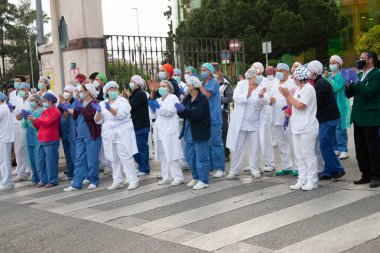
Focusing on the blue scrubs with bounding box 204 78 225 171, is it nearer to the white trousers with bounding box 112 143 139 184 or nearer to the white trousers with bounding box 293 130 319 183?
the white trousers with bounding box 112 143 139 184

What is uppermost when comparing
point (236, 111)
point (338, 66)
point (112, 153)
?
point (338, 66)

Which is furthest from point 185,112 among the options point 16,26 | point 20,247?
point 16,26

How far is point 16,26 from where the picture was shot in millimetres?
68000

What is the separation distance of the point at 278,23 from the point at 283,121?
30420 millimetres

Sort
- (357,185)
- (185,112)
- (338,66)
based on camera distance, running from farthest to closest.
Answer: (338,66), (185,112), (357,185)

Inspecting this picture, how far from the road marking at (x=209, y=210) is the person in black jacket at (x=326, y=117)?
0.79 m

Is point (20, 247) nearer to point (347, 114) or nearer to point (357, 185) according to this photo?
point (357, 185)

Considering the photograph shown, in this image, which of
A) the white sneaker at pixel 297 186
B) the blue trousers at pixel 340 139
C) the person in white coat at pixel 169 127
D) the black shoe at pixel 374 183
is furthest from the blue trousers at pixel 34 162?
the black shoe at pixel 374 183

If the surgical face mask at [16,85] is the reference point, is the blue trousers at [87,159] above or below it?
below

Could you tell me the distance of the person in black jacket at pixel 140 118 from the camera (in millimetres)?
10828

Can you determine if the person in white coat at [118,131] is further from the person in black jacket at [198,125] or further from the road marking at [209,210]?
the road marking at [209,210]

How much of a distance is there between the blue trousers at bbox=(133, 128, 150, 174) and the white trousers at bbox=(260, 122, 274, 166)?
238cm

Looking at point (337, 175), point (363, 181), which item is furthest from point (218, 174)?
point (363, 181)

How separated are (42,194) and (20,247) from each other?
3.61 metres
